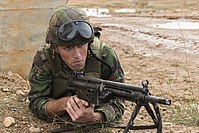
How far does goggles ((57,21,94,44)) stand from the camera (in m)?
2.96

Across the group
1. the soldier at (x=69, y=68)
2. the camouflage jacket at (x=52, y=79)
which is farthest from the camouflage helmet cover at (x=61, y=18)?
the camouflage jacket at (x=52, y=79)

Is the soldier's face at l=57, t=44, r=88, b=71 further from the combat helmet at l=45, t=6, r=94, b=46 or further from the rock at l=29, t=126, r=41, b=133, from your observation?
the rock at l=29, t=126, r=41, b=133

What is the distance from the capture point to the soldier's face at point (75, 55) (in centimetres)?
298

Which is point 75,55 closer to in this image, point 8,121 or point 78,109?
point 78,109

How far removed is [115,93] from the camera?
280 centimetres

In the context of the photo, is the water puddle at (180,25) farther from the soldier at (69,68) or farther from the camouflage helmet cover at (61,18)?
the camouflage helmet cover at (61,18)

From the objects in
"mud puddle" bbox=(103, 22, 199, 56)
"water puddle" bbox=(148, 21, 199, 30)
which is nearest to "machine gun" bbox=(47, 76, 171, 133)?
"mud puddle" bbox=(103, 22, 199, 56)

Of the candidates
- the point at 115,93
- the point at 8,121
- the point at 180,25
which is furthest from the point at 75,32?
the point at 180,25

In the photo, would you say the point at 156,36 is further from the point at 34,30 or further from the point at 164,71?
the point at 34,30

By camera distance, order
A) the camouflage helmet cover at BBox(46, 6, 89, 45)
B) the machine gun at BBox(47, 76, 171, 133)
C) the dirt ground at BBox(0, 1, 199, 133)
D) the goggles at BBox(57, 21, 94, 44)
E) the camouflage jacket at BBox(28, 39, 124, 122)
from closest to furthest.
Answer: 1. the machine gun at BBox(47, 76, 171, 133)
2. the goggles at BBox(57, 21, 94, 44)
3. the camouflage helmet cover at BBox(46, 6, 89, 45)
4. the camouflage jacket at BBox(28, 39, 124, 122)
5. the dirt ground at BBox(0, 1, 199, 133)

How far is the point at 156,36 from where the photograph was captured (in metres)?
10.6

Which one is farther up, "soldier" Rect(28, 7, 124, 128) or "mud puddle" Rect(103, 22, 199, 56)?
"soldier" Rect(28, 7, 124, 128)

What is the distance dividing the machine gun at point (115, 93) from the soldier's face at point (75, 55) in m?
0.08

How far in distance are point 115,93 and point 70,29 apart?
51 cm
